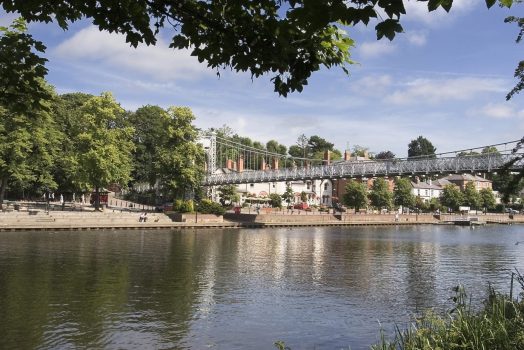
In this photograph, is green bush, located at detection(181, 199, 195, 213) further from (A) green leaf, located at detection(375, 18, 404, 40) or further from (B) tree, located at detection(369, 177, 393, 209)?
(A) green leaf, located at detection(375, 18, 404, 40)

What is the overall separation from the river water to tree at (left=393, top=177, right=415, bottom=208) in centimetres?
6764

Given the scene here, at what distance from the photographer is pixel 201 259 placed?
30953 millimetres

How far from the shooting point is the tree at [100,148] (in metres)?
54.5

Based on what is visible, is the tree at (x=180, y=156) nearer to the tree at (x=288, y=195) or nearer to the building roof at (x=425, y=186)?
the tree at (x=288, y=195)

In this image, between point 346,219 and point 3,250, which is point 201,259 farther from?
point 346,219

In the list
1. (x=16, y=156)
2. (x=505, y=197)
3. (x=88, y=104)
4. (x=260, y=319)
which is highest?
(x=88, y=104)

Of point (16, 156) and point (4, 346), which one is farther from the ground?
point (16, 156)

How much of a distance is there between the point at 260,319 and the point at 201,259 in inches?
571

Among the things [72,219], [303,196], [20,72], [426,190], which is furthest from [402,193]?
[20,72]

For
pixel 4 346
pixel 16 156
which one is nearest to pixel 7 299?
pixel 4 346

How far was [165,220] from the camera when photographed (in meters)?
59.2

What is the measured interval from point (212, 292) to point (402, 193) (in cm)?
9090

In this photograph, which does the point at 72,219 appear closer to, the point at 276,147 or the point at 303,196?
the point at 303,196

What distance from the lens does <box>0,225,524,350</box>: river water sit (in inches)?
580
